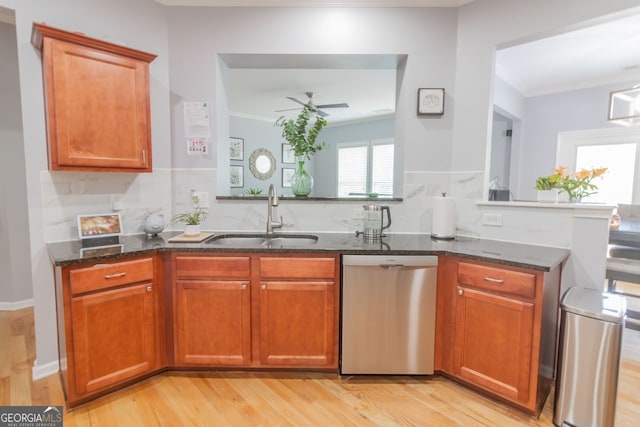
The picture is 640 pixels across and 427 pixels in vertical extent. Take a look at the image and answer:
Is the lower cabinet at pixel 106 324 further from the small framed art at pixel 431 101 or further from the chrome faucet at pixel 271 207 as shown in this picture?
the small framed art at pixel 431 101

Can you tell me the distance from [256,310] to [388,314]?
851 millimetres

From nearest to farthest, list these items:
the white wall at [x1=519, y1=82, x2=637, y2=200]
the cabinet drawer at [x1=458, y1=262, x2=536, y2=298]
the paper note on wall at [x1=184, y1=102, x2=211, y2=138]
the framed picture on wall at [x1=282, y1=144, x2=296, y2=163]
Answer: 1. the cabinet drawer at [x1=458, y1=262, x2=536, y2=298]
2. the paper note on wall at [x1=184, y1=102, x2=211, y2=138]
3. the white wall at [x1=519, y1=82, x2=637, y2=200]
4. the framed picture on wall at [x1=282, y1=144, x2=296, y2=163]

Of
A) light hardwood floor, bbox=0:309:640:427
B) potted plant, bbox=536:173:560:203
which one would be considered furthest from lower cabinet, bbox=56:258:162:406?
potted plant, bbox=536:173:560:203

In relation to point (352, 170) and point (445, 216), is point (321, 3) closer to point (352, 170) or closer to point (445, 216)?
point (445, 216)

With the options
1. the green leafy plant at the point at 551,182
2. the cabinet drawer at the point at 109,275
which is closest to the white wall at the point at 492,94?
the green leafy plant at the point at 551,182

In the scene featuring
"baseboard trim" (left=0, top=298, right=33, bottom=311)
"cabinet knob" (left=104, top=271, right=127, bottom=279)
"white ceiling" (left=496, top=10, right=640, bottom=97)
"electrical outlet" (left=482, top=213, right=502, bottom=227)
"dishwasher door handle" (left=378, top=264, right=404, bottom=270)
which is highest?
"white ceiling" (left=496, top=10, right=640, bottom=97)

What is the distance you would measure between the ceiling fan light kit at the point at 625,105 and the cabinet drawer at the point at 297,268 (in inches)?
101

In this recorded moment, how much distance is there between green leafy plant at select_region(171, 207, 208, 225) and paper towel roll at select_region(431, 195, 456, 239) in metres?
1.83

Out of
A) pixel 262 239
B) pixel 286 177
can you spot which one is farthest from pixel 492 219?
pixel 286 177

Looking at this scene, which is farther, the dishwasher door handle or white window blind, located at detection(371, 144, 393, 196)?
white window blind, located at detection(371, 144, 393, 196)

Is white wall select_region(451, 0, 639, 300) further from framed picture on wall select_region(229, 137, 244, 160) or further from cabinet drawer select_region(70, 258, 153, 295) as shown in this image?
framed picture on wall select_region(229, 137, 244, 160)

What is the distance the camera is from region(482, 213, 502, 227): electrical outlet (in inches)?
94.7

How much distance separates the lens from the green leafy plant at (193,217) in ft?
8.00

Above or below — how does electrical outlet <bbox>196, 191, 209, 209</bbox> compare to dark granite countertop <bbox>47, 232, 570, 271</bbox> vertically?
above
